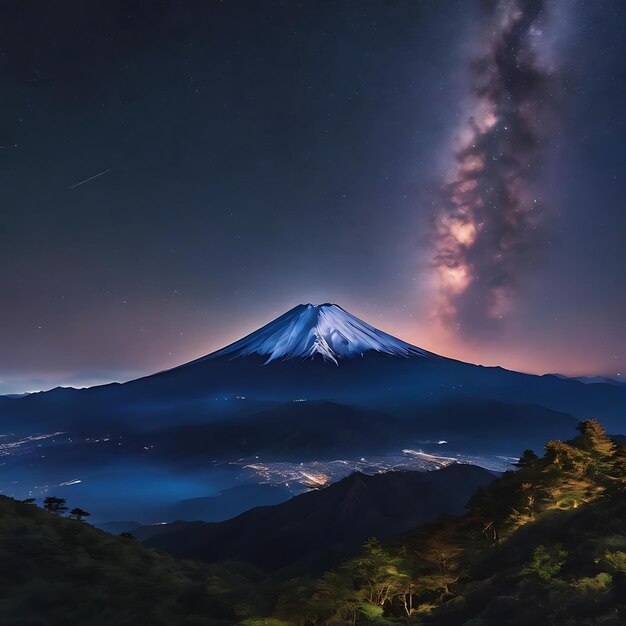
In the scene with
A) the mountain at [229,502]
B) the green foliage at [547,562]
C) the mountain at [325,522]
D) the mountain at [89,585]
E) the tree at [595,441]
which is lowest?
the mountain at [229,502]

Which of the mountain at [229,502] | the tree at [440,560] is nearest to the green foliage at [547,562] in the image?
the tree at [440,560]

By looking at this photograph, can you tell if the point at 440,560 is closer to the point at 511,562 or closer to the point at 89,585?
the point at 511,562

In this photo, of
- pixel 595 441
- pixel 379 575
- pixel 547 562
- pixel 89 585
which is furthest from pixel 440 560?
Result: pixel 89 585

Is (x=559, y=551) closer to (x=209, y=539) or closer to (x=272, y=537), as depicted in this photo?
(x=272, y=537)

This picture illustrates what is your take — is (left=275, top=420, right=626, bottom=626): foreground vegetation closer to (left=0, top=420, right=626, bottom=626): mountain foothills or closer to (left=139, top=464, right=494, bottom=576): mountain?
(left=0, top=420, right=626, bottom=626): mountain foothills

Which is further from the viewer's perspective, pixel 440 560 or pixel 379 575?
pixel 440 560

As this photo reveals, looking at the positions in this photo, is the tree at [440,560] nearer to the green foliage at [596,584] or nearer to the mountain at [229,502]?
the green foliage at [596,584]

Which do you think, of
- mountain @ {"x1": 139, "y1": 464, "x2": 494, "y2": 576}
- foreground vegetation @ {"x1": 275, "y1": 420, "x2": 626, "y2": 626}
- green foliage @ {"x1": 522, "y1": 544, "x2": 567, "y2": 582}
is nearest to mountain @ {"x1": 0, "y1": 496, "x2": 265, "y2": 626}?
foreground vegetation @ {"x1": 275, "y1": 420, "x2": 626, "y2": 626}
